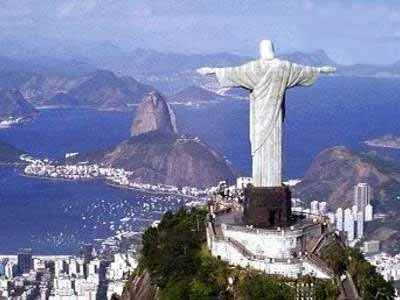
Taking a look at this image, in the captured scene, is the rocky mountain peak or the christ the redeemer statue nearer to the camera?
the christ the redeemer statue

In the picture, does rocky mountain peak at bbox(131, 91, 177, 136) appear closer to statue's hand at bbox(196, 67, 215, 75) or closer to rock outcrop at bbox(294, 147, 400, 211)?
rock outcrop at bbox(294, 147, 400, 211)

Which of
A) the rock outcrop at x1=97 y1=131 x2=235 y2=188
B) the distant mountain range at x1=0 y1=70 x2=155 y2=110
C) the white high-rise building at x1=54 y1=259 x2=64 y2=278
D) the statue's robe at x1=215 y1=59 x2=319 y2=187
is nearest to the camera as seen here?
the statue's robe at x1=215 y1=59 x2=319 y2=187

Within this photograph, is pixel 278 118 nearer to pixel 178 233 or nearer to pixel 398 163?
pixel 178 233

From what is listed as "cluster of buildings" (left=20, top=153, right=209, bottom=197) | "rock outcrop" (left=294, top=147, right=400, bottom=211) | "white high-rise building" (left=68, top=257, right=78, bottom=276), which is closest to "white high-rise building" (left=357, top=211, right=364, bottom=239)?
"rock outcrop" (left=294, top=147, right=400, bottom=211)

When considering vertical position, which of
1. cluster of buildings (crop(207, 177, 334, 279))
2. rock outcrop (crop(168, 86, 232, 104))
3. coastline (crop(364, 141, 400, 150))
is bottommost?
cluster of buildings (crop(207, 177, 334, 279))

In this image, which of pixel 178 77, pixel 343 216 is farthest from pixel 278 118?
pixel 178 77

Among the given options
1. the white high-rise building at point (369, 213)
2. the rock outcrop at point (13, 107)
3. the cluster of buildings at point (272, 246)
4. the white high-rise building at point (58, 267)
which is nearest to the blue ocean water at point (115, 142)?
the rock outcrop at point (13, 107)
